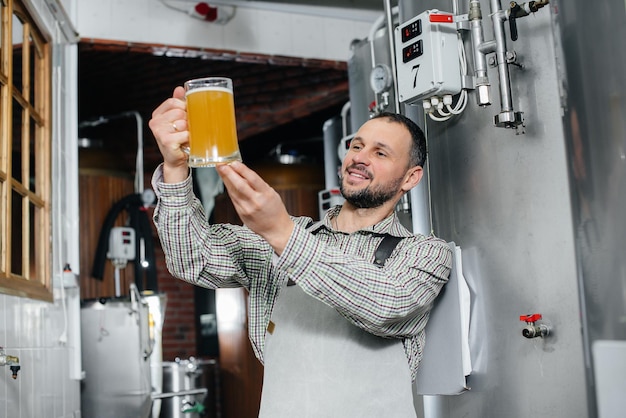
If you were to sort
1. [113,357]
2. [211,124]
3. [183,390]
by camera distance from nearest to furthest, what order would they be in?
[211,124]
[113,357]
[183,390]

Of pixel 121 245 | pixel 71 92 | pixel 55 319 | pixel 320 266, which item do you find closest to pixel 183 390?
pixel 121 245

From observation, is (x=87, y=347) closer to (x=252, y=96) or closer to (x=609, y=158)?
(x=252, y=96)

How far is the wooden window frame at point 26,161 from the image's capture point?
115 inches

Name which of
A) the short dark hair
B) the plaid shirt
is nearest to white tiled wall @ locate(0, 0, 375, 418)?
the plaid shirt

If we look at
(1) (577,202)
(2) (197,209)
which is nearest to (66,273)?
(2) (197,209)

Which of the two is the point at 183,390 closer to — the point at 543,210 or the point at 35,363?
the point at 35,363

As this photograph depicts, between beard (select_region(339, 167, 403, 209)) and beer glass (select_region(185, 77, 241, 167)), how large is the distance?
593 millimetres

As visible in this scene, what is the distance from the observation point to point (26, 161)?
3.32 m

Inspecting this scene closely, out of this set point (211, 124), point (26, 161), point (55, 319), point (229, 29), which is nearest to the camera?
point (211, 124)

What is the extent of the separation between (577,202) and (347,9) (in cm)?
377

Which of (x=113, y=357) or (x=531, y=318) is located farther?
(x=113, y=357)

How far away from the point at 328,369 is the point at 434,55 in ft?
3.44

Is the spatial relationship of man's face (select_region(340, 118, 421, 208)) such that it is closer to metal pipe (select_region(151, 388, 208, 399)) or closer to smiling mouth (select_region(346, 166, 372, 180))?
smiling mouth (select_region(346, 166, 372, 180))

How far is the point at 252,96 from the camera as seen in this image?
577 centimetres
